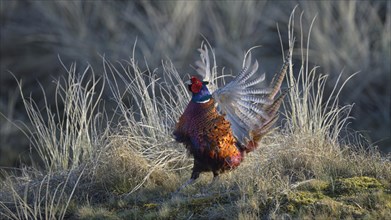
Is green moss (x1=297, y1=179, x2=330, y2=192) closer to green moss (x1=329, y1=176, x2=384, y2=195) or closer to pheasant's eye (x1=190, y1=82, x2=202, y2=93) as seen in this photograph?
green moss (x1=329, y1=176, x2=384, y2=195)

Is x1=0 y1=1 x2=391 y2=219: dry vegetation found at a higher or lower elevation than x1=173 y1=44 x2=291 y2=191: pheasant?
lower

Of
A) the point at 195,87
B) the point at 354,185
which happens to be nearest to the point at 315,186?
the point at 354,185

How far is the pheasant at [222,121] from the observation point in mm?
5938

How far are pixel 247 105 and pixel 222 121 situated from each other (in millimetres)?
219

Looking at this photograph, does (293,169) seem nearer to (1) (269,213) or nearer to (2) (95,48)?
(1) (269,213)

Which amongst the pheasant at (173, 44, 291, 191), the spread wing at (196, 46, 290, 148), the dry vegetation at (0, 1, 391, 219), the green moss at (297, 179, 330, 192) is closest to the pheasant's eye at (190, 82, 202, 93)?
the pheasant at (173, 44, 291, 191)

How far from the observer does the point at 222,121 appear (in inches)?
236

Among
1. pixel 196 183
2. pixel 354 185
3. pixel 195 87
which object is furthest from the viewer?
pixel 196 183

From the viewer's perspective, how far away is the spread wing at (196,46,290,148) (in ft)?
19.7

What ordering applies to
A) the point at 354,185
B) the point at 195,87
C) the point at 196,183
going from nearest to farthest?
1. the point at 195,87
2. the point at 354,185
3. the point at 196,183

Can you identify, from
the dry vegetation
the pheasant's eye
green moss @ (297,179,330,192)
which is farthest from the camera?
green moss @ (297,179,330,192)

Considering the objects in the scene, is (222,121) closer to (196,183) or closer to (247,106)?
(247,106)

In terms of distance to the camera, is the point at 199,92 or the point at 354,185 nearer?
the point at 199,92

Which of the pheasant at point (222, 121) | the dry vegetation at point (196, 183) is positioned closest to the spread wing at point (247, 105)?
the pheasant at point (222, 121)
